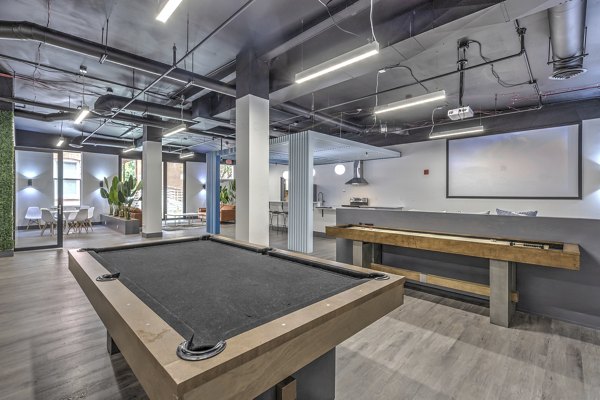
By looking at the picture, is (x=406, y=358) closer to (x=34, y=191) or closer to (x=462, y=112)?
→ (x=462, y=112)

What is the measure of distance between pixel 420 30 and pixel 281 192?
420 inches

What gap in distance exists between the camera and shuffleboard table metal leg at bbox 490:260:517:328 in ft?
10.1

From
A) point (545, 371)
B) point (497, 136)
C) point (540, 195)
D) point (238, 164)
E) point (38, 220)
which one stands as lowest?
point (545, 371)

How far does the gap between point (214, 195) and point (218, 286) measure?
906cm

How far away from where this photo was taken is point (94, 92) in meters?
6.79

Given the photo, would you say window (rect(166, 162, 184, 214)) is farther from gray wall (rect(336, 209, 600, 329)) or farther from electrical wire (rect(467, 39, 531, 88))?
electrical wire (rect(467, 39, 531, 88))

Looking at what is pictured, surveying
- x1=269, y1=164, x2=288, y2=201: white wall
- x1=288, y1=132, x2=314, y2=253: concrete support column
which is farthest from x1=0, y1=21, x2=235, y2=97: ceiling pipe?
x1=269, y1=164, x2=288, y2=201: white wall

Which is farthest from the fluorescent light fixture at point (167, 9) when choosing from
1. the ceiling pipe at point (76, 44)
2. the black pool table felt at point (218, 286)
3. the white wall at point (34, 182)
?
the white wall at point (34, 182)

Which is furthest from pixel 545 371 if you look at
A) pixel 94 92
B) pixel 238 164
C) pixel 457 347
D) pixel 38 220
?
pixel 38 220

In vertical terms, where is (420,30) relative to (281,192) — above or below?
above

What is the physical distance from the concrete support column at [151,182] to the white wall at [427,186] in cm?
599

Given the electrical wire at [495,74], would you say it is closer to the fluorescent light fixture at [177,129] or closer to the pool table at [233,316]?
the pool table at [233,316]

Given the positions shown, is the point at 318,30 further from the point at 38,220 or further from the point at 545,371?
the point at 38,220

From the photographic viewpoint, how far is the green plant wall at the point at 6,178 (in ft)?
20.1
